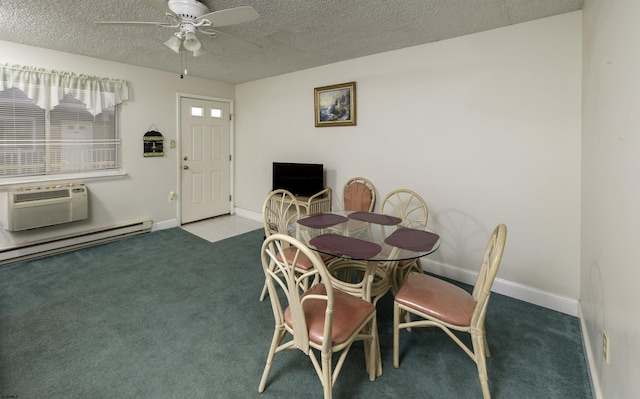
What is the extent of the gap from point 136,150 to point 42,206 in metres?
1.26

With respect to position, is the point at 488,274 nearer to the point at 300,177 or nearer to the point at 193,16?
the point at 193,16

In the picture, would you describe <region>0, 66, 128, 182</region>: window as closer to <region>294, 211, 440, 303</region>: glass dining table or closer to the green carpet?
the green carpet

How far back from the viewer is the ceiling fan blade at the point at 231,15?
187cm

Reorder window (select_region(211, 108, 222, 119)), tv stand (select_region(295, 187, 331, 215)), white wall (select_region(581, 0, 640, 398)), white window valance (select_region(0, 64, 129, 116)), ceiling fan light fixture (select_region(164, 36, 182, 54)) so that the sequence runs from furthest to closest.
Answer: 1. window (select_region(211, 108, 222, 119))
2. tv stand (select_region(295, 187, 331, 215))
3. white window valance (select_region(0, 64, 129, 116))
4. ceiling fan light fixture (select_region(164, 36, 182, 54))
5. white wall (select_region(581, 0, 640, 398))

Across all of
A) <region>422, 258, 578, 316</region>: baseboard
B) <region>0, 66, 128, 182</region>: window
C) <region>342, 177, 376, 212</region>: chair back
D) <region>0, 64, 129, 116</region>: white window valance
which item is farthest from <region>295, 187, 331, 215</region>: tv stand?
<region>0, 64, 129, 116</region>: white window valance

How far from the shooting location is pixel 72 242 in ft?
12.1

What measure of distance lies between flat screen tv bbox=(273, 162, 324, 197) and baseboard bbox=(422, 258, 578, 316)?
1.68 metres

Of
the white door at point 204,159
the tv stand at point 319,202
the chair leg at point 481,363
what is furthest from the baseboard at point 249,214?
the chair leg at point 481,363

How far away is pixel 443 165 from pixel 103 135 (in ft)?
13.6

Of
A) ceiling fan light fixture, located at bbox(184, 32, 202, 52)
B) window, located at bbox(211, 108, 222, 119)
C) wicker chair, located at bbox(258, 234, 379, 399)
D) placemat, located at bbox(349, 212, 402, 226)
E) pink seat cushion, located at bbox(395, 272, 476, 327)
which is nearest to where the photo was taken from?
wicker chair, located at bbox(258, 234, 379, 399)

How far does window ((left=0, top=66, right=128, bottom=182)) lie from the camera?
3209mm

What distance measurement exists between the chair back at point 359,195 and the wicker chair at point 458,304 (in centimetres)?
160

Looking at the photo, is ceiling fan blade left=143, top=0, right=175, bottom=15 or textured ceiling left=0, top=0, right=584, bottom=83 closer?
ceiling fan blade left=143, top=0, right=175, bottom=15

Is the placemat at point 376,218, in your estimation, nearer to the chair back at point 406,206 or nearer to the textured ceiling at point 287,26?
the chair back at point 406,206
